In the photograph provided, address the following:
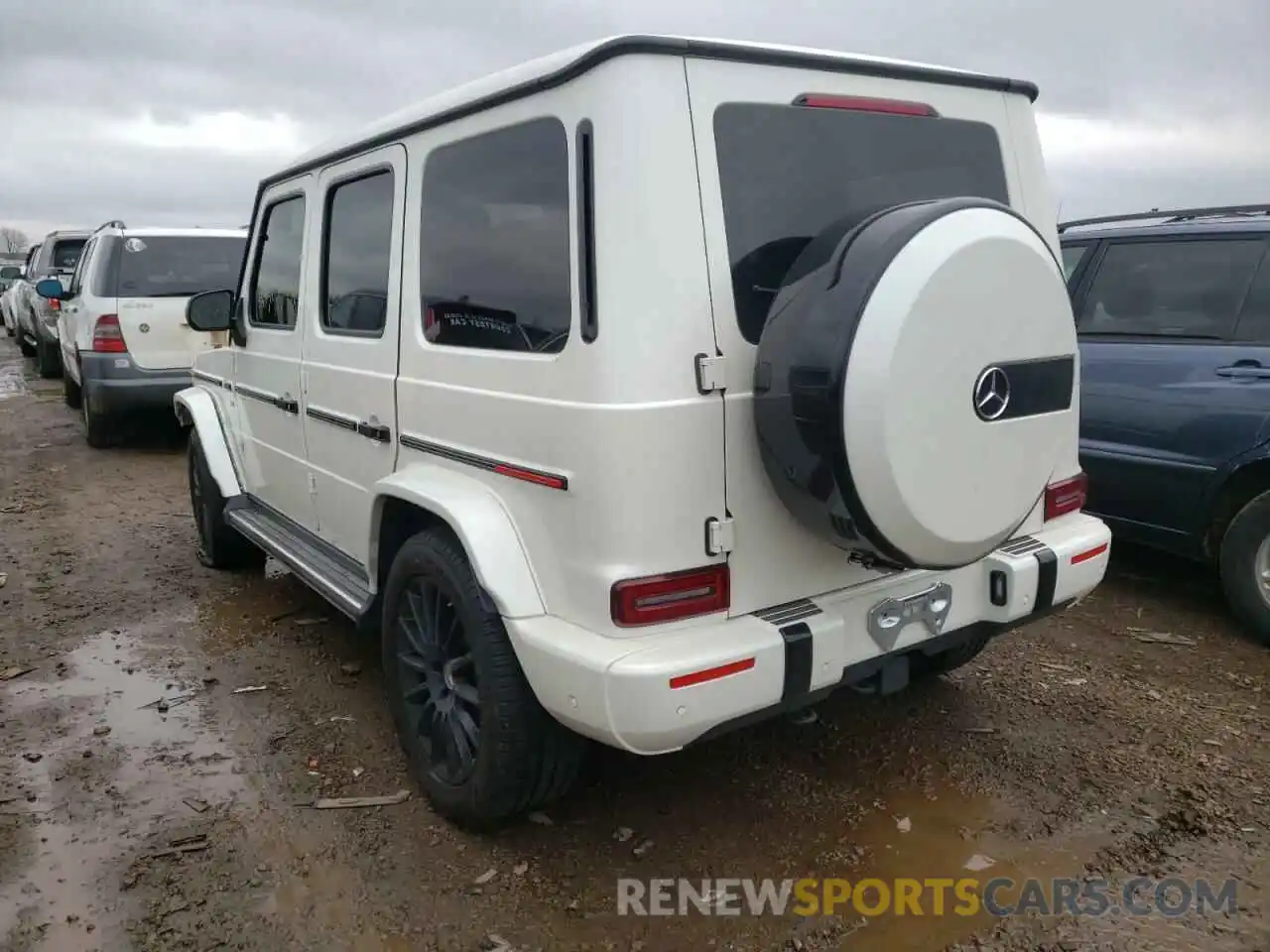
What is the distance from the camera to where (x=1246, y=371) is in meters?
4.26

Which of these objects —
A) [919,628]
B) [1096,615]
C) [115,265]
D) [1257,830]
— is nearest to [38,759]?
[919,628]

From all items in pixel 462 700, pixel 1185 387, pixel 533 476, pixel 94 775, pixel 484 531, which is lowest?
pixel 94 775

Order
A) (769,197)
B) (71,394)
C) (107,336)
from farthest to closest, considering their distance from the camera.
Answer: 1. (71,394)
2. (107,336)
3. (769,197)

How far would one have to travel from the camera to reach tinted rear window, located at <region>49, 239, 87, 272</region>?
14.5 metres

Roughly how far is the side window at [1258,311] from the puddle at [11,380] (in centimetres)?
1363

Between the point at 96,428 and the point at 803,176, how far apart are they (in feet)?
27.3

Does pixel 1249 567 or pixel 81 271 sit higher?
pixel 81 271

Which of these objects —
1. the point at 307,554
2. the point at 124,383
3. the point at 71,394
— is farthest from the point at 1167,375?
the point at 71,394

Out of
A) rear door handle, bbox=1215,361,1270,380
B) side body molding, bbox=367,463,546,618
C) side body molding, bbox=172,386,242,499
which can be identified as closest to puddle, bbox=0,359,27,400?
side body molding, bbox=172,386,242,499

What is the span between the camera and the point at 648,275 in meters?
2.33

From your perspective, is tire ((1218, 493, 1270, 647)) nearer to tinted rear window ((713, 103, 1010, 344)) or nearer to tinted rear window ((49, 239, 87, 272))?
tinted rear window ((713, 103, 1010, 344))

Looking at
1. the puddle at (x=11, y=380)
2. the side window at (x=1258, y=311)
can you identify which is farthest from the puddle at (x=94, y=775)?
the puddle at (x=11, y=380)

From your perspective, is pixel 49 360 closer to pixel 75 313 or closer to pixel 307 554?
pixel 75 313

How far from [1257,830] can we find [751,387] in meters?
2.04
